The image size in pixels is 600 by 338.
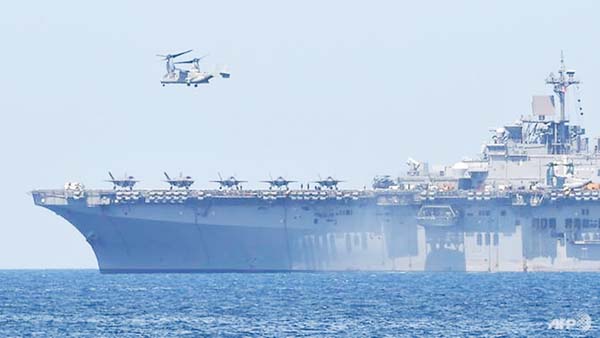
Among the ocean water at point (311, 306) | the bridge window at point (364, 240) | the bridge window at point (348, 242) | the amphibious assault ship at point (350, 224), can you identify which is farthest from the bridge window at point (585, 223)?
the bridge window at point (348, 242)

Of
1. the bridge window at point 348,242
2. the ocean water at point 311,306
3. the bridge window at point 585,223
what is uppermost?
the bridge window at point 585,223

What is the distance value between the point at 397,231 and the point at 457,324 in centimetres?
2996

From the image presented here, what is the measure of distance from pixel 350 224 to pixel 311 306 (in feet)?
68.0

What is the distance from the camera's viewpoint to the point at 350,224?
84625 mm

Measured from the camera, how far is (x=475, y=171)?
87.5 meters

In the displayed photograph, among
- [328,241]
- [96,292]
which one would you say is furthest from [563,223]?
[96,292]

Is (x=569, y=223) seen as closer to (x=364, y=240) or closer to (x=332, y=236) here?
(x=364, y=240)

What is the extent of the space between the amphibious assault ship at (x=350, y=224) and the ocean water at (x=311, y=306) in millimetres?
1155

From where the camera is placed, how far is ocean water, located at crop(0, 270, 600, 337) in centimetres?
5347

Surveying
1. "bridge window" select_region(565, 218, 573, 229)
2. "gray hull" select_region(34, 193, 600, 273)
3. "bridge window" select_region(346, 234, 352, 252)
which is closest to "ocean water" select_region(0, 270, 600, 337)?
"gray hull" select_region(34, 193, 600, 273)

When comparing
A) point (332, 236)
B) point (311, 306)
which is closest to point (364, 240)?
point (332, 236)

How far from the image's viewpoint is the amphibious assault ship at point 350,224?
272ft

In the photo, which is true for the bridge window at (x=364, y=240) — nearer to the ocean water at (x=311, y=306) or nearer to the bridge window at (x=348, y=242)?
the bridge window at (x=348, y=242)

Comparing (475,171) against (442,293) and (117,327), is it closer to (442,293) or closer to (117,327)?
(442,293)
